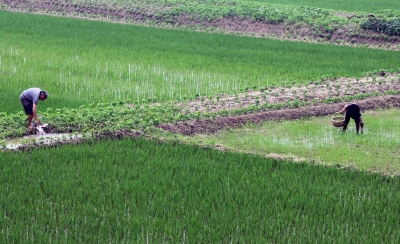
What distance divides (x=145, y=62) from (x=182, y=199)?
8.28 meters

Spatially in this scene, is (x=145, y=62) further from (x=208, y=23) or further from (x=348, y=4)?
(x=348, y=4)

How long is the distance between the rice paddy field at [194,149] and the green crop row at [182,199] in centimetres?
2

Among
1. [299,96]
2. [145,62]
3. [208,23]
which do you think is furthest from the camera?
[208,23]

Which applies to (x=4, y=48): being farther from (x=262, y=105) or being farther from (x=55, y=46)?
(x=262, y=105)

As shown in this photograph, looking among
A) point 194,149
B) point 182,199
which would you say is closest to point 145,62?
point 194,149

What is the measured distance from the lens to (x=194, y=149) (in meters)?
8.68

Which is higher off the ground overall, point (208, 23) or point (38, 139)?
point (208, 23)

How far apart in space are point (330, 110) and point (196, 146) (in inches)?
136

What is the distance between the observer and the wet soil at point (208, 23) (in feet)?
62.6

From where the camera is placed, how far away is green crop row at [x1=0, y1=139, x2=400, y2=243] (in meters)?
5.84

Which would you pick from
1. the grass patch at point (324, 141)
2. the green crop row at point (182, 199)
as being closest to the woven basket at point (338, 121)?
the grass patch at point (324, 141)

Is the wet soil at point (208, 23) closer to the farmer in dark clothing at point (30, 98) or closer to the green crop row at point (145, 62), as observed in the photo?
the green crop row at point (145, 62)

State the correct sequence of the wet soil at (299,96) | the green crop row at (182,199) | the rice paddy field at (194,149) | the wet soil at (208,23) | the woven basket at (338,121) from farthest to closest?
the wet soil at (208,23) → the wet soil at (299,96) → the woven basket at (338,121) → the rice paddy field at (194,149) → the green crop row at (182,199)

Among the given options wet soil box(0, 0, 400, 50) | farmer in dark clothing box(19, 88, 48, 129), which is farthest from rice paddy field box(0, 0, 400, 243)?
wet soil box(0, 0, 400, 50)
